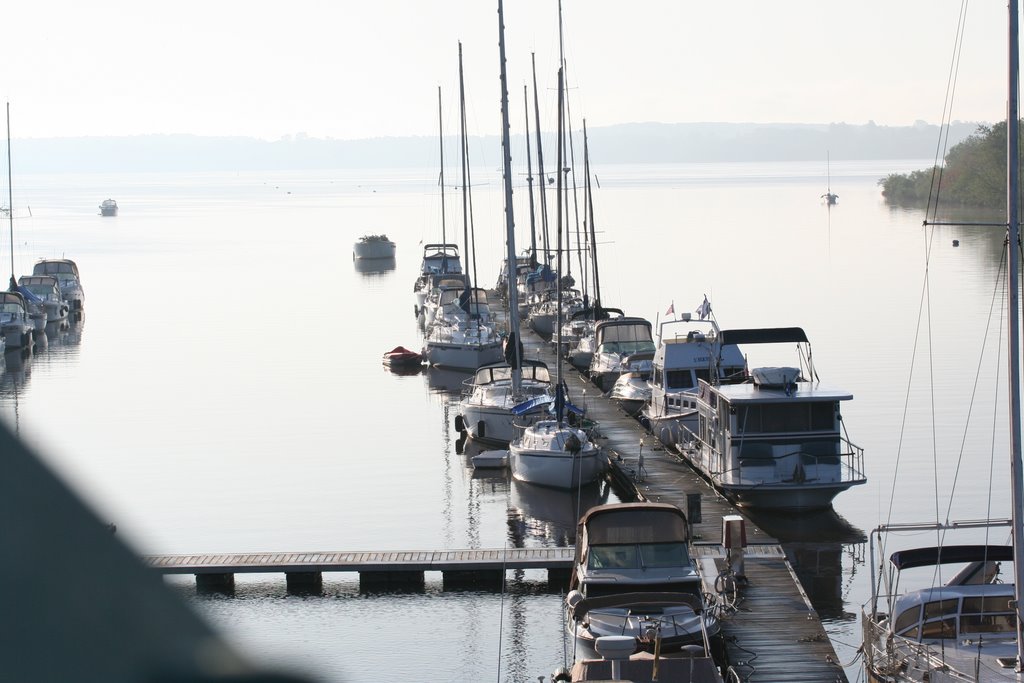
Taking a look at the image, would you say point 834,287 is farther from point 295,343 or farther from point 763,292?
point 295,343

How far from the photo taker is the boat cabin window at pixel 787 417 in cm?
2698

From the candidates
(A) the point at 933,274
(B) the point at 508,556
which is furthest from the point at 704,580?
(A) the point at 933,274

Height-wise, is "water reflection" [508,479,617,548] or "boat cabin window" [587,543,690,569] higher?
"boat cabin window" [587,543,690,569]

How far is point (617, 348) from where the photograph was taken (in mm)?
44438

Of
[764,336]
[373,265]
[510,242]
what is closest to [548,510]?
[764,336]

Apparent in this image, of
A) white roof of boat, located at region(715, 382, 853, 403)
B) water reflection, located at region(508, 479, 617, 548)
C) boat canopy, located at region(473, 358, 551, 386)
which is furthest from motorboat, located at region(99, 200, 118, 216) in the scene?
white roof of boat, located at region(715, 382, 853, 403)

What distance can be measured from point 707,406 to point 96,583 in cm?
2872

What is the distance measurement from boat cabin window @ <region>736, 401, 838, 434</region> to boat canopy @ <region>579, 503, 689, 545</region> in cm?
795

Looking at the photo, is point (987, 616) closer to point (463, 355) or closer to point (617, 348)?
point (617, 348)

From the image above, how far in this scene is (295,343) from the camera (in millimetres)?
63219

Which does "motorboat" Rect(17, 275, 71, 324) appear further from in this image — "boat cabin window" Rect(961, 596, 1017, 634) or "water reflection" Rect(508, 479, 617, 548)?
"boat cabin window" Rect(961, 596, 1017, 634)

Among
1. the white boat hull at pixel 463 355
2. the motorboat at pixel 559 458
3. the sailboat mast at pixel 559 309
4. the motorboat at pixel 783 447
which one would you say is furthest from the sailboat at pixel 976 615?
the white boat hull at pixel 463 355

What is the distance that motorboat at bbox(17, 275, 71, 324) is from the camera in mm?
67938

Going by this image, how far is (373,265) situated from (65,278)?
38398 mm
